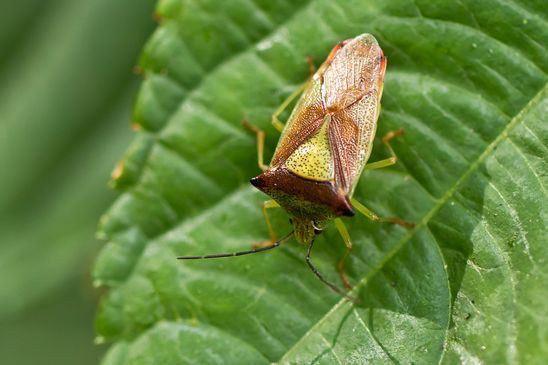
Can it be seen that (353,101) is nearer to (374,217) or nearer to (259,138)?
(259,138)

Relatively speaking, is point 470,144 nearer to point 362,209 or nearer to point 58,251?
point 362,209

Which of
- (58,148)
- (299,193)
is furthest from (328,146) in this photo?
(58,148)

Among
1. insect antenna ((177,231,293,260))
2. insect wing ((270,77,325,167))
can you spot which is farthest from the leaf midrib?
insect wing ((270,77,325,167))

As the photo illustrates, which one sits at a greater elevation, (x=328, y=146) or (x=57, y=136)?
(x=57, y=136)

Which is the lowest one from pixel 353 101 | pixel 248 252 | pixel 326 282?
pixel 326 282

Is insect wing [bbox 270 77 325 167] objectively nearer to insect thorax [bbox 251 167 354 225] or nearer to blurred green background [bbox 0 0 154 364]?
insect thorax [bbox 251 167 354 225]

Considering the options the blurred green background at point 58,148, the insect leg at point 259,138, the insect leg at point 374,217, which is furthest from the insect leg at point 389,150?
the blurred green background at point 58,148
